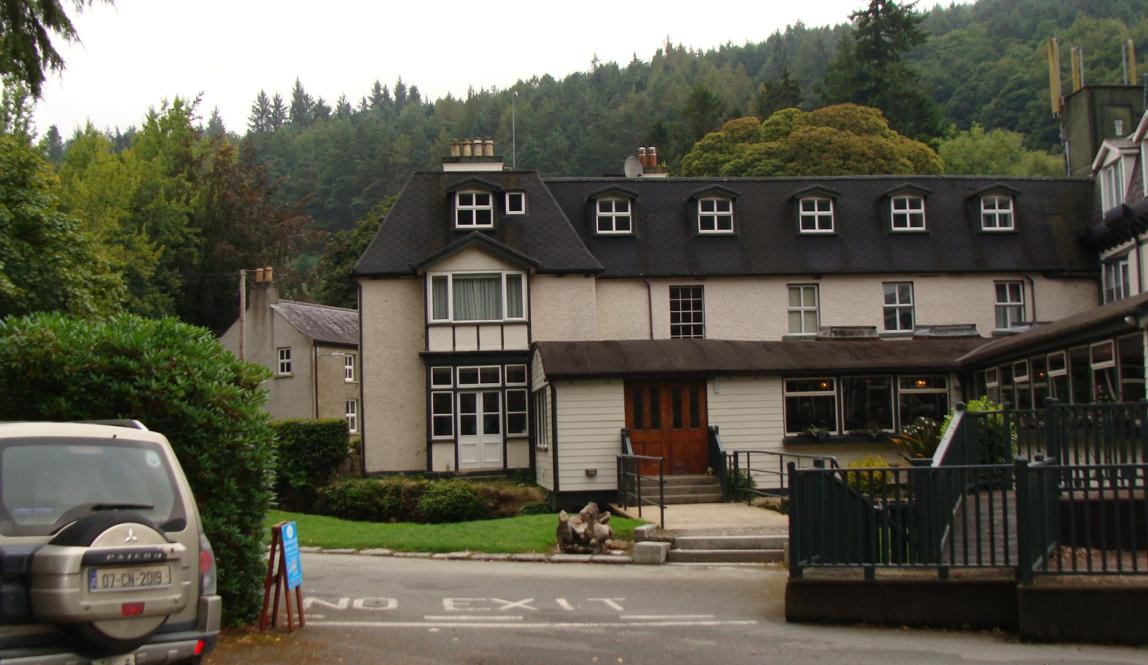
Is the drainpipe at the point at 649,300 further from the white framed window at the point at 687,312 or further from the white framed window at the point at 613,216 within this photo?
the white framed window at the point at 613,216

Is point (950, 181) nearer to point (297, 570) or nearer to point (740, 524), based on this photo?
point (740, 524)

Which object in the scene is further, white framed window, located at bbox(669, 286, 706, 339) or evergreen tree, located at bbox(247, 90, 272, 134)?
evergreen tree, located at bbox(247, 90, 272, 134)

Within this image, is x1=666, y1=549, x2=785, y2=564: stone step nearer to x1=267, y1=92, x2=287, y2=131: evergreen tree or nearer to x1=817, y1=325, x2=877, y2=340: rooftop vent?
x1=817, y1=325, x2=877, y2=340: rooftop vent

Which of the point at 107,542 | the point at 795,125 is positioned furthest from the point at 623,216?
the point at 795,125

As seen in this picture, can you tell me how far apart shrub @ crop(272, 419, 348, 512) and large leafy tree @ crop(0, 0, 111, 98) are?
70.9ft

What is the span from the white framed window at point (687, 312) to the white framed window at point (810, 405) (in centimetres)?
396

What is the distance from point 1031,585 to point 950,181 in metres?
25.9

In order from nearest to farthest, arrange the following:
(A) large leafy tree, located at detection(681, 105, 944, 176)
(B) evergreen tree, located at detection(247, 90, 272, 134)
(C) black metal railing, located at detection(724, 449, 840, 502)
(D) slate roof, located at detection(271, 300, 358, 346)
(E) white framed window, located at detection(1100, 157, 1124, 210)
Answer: (C) black metal railing, located at detection(724, 449, 840, 502) → (E) white framed window, located at detection(1100, 157, 1124, 210) → (D) slate roof, located at detection(271, 300, 358, 346) → (A) large leafy tree, located at detection(681, 105, 944, 176) → (B) evergreen tree, located at detection(247, 90, 272, 134)

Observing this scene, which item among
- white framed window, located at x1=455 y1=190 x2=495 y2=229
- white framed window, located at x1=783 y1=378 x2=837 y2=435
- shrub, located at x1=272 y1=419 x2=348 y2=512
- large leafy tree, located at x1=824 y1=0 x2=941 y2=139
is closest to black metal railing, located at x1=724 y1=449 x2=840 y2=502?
white framed window, located at x1=783 y1=378 x2=837 y2=435

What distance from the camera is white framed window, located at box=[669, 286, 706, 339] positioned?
32906mm

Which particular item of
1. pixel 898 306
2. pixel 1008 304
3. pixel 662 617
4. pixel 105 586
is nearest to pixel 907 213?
pixel 898 306

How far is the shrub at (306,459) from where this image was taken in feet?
104

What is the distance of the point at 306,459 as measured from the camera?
31.8m

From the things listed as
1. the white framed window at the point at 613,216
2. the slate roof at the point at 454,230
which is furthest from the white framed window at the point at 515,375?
the white framed window at the point at 613,216
